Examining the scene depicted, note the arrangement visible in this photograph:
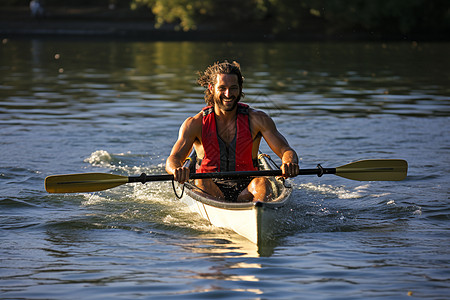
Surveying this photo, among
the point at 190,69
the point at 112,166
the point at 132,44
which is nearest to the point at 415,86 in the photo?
the point at 190,69

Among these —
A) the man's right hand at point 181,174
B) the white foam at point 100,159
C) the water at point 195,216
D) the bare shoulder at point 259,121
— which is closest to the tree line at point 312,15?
the water at point 195,216

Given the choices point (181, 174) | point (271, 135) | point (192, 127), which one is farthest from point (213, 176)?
point (271, 135)

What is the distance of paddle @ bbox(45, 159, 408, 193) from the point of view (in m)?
7.82

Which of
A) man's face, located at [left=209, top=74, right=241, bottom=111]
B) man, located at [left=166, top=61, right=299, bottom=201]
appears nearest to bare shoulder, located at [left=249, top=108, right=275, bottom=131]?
man, located at [left=166, top=61, right=299, bottom=201]

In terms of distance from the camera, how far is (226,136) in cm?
846

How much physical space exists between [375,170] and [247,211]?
6.93 ft

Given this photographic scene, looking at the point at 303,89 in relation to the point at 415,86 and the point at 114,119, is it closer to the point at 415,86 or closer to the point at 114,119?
the point at 415,86

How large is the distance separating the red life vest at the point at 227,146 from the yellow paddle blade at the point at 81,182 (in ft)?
3.36

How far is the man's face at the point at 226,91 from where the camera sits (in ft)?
26.9

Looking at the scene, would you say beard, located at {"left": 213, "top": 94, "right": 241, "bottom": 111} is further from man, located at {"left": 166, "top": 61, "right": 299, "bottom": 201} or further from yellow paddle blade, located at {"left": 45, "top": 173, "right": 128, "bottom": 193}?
yellow paddle blade, located at {"left": 45, "top": 173, "right": 128, "bottom": 193}

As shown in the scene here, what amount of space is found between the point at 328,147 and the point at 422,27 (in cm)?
3147

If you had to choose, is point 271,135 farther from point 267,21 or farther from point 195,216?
point 267,21

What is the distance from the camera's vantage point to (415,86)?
850 inches

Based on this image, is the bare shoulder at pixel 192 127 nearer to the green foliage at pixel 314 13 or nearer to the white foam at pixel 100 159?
the white foam at pixel 100 159
